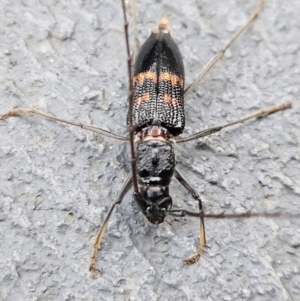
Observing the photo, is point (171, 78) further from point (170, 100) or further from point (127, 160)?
point (127, 160)

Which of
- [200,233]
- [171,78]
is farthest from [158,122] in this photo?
[200,233]

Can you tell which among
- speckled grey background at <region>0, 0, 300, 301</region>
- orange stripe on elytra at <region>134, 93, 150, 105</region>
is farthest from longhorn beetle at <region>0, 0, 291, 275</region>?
speckled grey background at <region>0, 0, 300, 301</region>

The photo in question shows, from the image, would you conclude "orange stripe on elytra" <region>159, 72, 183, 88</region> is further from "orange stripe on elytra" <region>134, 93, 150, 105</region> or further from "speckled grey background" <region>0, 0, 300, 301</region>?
"speckled grey background" <region>0, 0, 300, 301</region>

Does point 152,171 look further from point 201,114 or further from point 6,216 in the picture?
point 6,216

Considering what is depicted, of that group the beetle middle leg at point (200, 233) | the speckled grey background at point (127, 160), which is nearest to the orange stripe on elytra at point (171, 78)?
the speckled grey background at point (127, 160)

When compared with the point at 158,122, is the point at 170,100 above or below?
above
